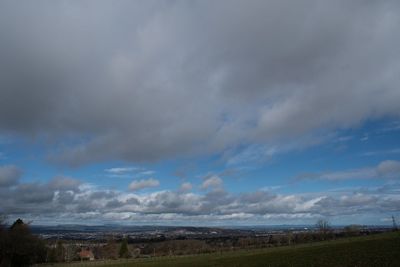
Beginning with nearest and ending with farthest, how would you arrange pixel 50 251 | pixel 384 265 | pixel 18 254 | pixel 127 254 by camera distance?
pixel 384 265 < pixel 18 254 < pixel 50 251 < pixel 127 254

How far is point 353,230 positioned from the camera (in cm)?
15488

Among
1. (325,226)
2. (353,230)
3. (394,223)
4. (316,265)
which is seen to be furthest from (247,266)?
(325,226)

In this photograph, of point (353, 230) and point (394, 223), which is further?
point (353, 230)

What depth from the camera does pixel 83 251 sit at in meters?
173

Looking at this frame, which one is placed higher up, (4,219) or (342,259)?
(4,219)

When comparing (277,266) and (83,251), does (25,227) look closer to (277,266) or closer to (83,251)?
(277,266)

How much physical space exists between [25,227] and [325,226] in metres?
124

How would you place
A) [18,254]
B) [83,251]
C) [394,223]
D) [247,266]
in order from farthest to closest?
[83,251] → [394,223] → [18,254] → [247,266]

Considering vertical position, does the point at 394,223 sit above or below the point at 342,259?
above

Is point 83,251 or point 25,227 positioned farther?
point 83,251

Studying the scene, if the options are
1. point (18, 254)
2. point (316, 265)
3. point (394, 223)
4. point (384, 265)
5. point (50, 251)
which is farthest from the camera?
point (394, 223)

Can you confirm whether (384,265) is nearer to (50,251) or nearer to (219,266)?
(219,266)

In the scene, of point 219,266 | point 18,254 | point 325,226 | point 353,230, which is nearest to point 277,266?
point 219,266

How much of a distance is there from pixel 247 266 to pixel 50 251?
263 feet
